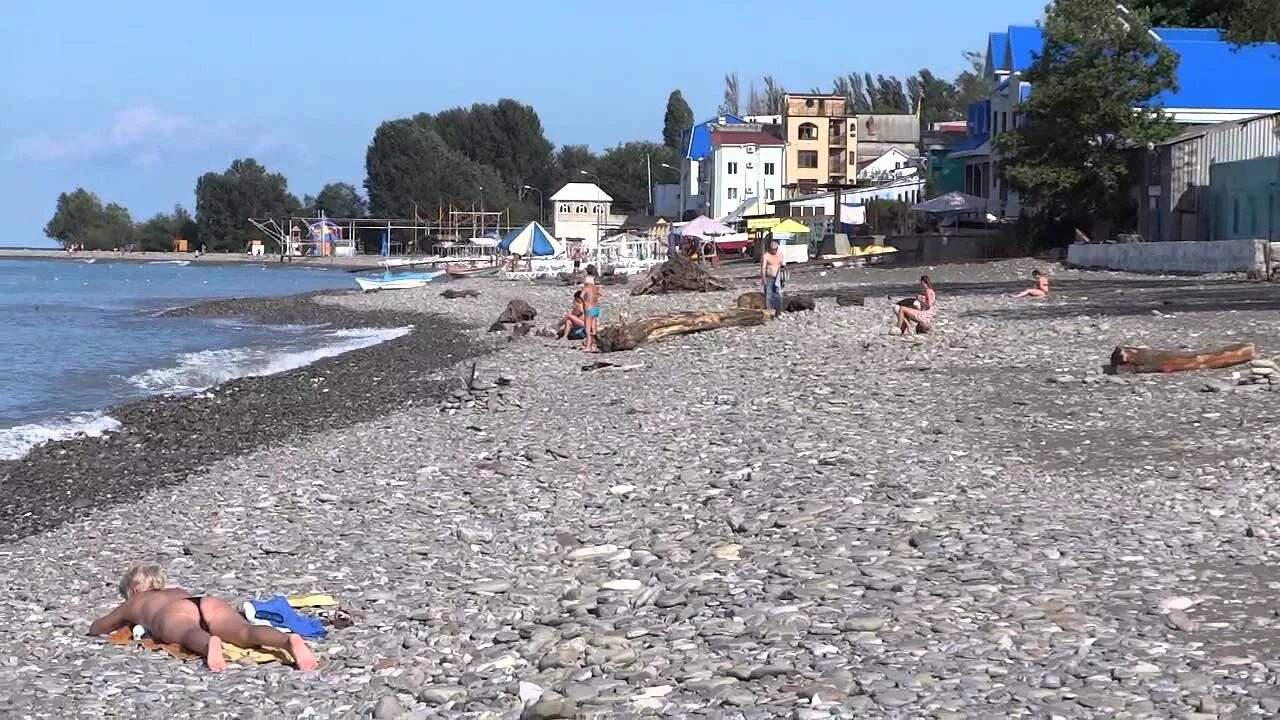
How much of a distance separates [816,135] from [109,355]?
78.3 metres

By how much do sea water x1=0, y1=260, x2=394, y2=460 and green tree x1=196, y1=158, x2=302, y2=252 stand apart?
361 ft

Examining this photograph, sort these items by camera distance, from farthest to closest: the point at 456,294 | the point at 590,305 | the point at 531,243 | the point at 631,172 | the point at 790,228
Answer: the point at 631,172 < the point at 531,243 < the point at 790,228 < the point at 456,294 < the point at 590,305

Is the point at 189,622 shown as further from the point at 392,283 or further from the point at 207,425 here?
the point at 392,283

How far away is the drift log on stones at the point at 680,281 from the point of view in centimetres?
4741

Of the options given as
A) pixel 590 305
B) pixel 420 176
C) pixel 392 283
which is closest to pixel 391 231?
pixel 420 176

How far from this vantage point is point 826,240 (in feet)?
243

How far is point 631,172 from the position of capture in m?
161

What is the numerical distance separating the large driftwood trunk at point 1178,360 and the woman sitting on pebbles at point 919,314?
727cm

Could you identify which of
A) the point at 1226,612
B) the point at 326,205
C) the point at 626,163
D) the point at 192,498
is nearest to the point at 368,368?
the point at 192,498

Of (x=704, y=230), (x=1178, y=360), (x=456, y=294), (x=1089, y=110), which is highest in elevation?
(x=1089, y=110)

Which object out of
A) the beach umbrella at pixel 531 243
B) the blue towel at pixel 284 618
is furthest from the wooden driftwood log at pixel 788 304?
the beach umbrella at pixel 531 243

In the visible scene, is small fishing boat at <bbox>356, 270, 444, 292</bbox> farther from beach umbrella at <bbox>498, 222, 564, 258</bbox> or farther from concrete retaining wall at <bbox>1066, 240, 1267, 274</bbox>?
concrete retaining wall at <bbox>1066, 240, 1267, 274</bbox>

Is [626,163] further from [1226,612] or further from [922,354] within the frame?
[1226,612]

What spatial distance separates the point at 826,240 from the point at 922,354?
52.2 metres
